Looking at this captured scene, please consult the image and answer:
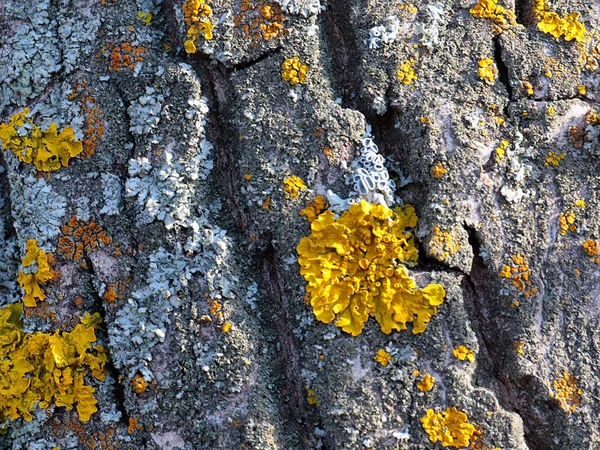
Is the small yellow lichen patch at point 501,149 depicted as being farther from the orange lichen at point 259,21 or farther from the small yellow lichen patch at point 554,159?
the orange lichen at point 259,21

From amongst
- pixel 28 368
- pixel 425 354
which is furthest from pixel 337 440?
pixel 28 368

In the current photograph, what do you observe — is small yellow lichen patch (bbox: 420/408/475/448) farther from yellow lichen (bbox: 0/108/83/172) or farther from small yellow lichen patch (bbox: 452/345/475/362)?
yellow lichen (bbox: 0/108/83/172)

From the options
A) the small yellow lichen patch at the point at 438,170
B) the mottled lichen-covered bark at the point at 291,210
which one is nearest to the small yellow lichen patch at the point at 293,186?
the mottled lichen-covered bark at the point at 291,210

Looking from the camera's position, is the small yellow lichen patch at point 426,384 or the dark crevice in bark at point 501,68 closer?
the small yellow lichen patch at point 426,384

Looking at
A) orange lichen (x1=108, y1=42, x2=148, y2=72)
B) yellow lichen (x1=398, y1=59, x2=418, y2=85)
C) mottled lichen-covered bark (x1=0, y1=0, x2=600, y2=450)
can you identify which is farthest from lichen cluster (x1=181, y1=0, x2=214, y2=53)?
yellow lichen (x1=398, y1=59, x2=418, y2=85)

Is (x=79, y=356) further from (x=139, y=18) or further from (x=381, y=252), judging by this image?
(x=139, y=18)

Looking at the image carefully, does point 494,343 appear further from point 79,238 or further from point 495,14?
point 79,238

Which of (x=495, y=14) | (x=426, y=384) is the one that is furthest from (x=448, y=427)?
(x=495, y=14)
